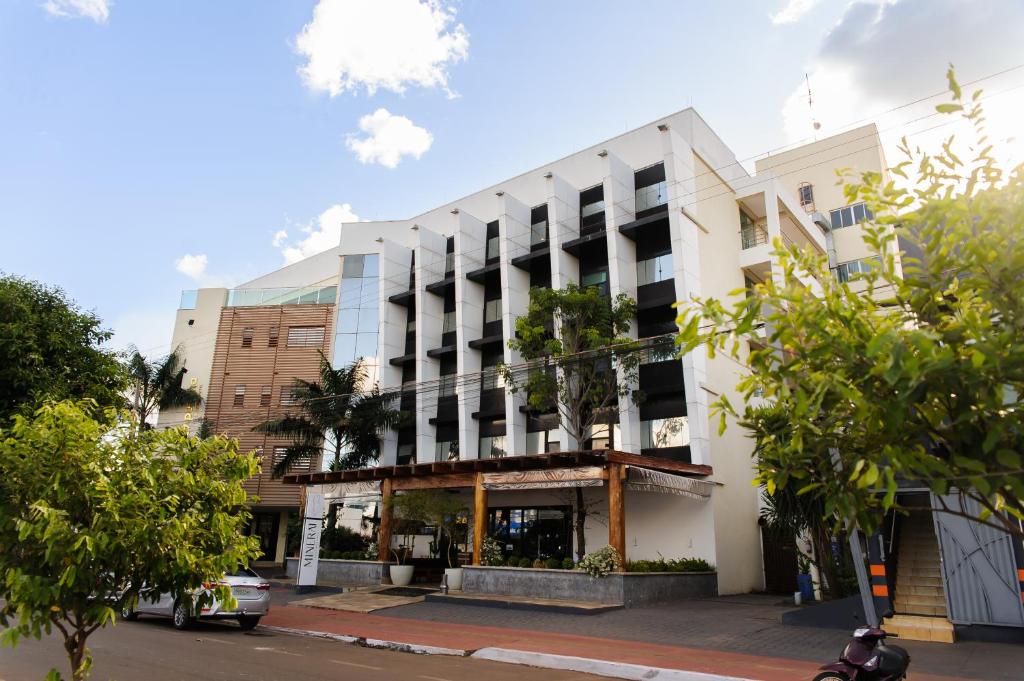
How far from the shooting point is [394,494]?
24750 millimetres

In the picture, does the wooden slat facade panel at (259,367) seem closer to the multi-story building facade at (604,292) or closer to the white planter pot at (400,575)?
the multi-story building facade at (604,292)

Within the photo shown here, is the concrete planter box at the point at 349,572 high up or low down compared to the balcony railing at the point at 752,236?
down

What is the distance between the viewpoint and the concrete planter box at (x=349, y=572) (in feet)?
80.2

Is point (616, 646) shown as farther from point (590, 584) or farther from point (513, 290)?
point (513, 290)

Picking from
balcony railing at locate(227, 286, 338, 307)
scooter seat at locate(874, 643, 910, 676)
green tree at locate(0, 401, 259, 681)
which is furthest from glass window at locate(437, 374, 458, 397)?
green tree at locate(0, 401, 259, 681)

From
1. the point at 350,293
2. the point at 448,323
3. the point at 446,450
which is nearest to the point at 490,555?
the point at 446,450

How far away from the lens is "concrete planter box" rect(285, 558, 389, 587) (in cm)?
2445

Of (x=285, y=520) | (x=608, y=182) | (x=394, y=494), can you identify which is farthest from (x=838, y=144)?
(x=285, y=520)

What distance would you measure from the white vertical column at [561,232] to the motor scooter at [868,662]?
18.3 metres

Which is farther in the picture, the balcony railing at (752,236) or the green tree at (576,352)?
the balcony railing at (752,236)

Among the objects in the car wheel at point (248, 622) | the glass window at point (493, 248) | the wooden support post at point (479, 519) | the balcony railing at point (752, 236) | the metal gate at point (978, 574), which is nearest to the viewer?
the metal gate at point (978, 574)

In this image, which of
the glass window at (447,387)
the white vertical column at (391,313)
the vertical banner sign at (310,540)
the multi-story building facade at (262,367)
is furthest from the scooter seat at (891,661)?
the multi-story building facade at (262,367)

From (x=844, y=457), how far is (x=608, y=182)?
2334cm

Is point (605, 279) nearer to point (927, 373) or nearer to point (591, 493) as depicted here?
point (591, 493)
